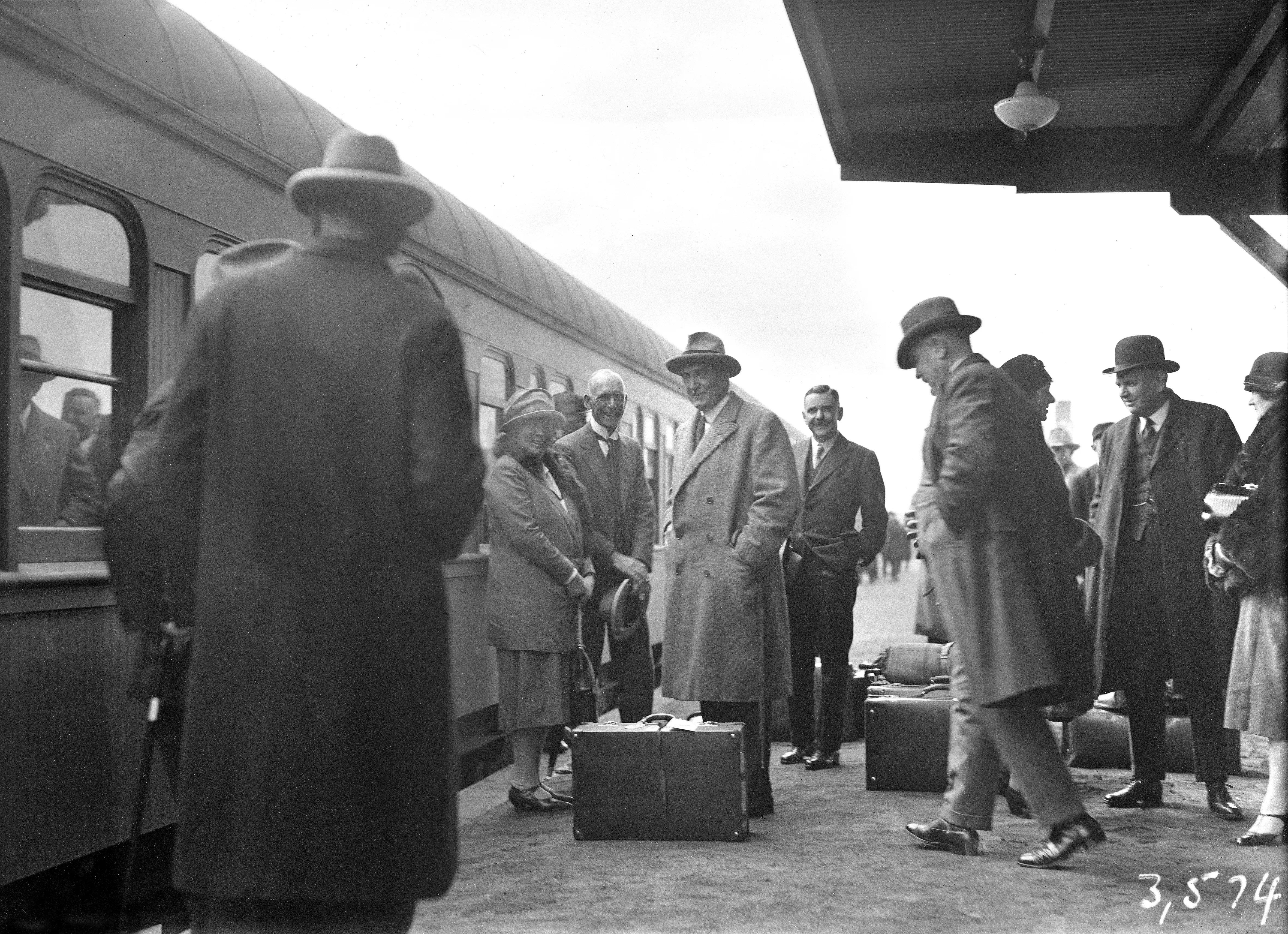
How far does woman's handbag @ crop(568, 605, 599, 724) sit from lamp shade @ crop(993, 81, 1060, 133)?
110 inches

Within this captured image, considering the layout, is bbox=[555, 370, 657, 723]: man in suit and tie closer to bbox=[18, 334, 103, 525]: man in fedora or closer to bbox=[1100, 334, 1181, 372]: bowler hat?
bbox=[1100, 334, 1181, 372]: bowler hat

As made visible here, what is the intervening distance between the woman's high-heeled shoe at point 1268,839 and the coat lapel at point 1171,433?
144 cm

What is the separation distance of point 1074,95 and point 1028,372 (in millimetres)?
1565

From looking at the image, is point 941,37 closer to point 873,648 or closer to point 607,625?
point 607,625

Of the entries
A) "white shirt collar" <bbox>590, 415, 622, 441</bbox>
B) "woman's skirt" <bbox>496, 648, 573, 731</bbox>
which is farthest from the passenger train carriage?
"white shirt collar" <bbox>590, 415, 622, 441</bbox>

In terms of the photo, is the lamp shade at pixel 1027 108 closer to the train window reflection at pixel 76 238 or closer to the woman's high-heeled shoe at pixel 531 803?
the woman's high-heeled shoe at pixel 531 803

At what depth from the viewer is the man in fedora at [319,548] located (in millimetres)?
2348

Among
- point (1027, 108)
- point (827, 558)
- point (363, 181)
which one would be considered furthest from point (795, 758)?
point (363, 181)

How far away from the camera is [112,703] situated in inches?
158

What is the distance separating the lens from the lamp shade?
552 centimetres

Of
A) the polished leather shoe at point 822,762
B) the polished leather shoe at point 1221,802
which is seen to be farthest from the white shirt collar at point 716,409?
the polished leather shoe at point 1221,802

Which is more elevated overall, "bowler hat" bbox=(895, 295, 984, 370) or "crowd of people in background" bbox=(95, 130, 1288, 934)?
"bowler hat" bbox=(895, 295, 984, 370)

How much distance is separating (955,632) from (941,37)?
2570mm

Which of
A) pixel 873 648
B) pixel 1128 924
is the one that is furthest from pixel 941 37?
pixel 873 648
